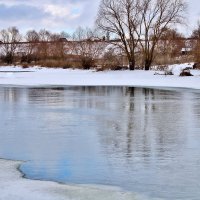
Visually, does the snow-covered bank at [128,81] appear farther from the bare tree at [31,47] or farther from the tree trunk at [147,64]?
the bare tree at [31,47]

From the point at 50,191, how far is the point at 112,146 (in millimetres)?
4142

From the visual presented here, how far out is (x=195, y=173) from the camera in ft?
29.8

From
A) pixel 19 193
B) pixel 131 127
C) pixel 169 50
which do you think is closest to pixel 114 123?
pixel 131 127

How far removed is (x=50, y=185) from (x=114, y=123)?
26.2 ft

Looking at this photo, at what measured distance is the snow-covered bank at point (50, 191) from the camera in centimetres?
760

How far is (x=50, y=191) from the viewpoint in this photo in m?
7.93

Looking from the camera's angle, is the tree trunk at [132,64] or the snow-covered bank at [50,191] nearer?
the snow-covered bank at [50,191]

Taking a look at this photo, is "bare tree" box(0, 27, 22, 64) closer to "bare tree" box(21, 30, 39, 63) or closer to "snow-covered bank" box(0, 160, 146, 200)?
"bare tree" box(21, 30, 39, 63)

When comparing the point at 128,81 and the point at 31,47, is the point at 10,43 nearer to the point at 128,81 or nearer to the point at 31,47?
the point at 31,47

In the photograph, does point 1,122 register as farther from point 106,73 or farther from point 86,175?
point 106,73

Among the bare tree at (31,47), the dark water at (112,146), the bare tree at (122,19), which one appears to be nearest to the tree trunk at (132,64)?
the bare tree at (122,19)

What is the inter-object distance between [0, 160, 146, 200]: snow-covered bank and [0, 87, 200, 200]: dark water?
1.24 ft

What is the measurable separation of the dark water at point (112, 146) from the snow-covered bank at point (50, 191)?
1.24ft

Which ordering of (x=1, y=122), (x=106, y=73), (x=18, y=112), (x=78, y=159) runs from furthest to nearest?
1. (x=106, y=73)
2. (x=18, y=112)
3. (x=1, y=122)
4. (x=78, y=159)
